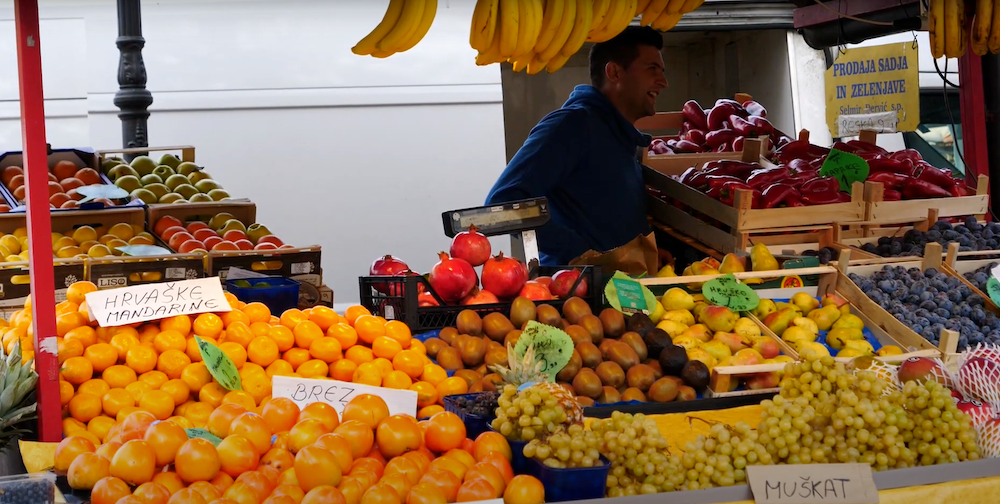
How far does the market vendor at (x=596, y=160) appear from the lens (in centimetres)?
400

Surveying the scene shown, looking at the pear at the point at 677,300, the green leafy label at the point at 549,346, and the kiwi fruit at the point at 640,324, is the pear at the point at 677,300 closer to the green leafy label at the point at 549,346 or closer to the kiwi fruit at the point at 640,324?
the kiwi fruit at the point at 640,324

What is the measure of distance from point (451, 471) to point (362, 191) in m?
5.69

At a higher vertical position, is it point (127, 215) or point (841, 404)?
point (127, 215)

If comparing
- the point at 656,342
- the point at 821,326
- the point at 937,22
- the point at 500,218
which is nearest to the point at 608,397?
the point at 656,342

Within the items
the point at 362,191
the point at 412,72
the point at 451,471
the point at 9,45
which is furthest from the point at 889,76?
the point at 9,45

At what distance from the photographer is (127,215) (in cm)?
423

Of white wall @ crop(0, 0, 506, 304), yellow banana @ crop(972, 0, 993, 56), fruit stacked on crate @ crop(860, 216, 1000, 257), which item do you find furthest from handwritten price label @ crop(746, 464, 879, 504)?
white wall @ crop(0, 0, 506, 304)

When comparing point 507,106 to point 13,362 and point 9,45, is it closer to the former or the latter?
point 9,45

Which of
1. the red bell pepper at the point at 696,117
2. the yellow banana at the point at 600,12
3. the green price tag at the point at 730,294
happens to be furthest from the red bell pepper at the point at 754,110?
the yellow banana at the point at 600,12

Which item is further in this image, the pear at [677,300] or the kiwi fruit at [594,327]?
the pear at [677,300]

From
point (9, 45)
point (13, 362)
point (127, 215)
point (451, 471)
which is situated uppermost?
point (9, 45)

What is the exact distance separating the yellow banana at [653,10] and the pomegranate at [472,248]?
0.90 meters

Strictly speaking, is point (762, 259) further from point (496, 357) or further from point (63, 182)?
point (63, 182)

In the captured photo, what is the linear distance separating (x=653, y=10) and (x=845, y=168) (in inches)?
58.5
